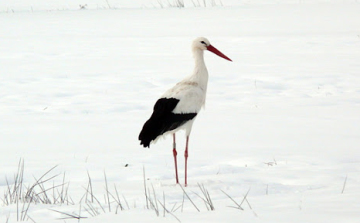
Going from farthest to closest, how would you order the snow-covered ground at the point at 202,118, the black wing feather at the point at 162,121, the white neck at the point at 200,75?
1. the white neck at the point at 200,75
2. the black wing feather at the point at 162,121
3. the snow-covered ground at the point at 202,118

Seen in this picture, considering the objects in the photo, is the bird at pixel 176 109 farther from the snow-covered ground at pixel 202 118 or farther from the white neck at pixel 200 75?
the snow-covered ground at pixel 202 118

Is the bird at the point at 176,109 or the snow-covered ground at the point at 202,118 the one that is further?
the bird at the point at 176,109

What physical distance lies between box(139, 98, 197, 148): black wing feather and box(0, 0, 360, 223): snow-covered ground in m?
0.35

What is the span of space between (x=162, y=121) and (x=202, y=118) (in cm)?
243

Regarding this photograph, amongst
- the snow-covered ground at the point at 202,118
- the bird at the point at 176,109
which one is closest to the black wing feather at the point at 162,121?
the bird at the point at 176,109

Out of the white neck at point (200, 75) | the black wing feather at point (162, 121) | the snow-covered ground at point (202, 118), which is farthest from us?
the white neck at point (200, 75)

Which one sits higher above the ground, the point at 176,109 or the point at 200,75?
the point at 200,75

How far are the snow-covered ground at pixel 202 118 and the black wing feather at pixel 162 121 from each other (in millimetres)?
345

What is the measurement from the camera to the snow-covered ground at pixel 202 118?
471 centimetres

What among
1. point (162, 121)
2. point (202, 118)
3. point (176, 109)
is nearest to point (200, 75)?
point (176, 109)

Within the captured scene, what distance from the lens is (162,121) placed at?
239 inches

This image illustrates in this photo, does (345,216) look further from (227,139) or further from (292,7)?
(292,7)

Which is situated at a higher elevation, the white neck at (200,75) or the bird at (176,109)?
the white neck at (200,75)

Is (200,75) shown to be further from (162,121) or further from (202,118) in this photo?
(202,118)
